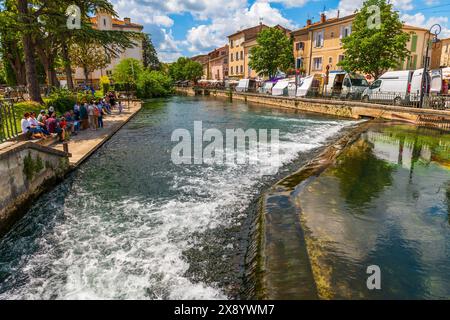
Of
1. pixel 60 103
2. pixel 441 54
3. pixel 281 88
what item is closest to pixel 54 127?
pixel 60 103

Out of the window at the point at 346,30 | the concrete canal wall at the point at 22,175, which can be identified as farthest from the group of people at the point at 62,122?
the window at the point at 346,30

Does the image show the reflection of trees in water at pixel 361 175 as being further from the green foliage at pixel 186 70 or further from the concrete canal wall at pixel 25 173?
the green foliage at pixel 186 70

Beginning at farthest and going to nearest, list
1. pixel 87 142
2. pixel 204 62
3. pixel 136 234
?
pixel 204 62 → pixel 87 142 → pixel 136 234

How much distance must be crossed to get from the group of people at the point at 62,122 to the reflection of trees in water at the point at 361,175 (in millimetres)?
10914

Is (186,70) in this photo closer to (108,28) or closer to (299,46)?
(108,28)

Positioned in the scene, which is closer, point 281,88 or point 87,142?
point 87,142

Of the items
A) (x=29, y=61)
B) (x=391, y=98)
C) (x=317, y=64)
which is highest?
(x=317, y=64)

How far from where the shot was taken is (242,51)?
70.8m

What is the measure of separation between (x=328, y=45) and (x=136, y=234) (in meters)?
44.3

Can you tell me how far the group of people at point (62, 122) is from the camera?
11844 mm

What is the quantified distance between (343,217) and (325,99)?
1068 inches

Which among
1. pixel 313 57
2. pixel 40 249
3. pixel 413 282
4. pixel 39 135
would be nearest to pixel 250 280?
pixel 413 282

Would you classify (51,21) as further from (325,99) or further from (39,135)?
(325,99)

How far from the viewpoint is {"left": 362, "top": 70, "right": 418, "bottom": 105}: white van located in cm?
2459
